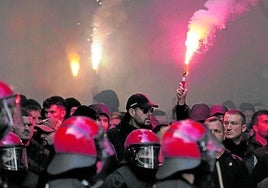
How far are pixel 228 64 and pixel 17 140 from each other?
8.60m

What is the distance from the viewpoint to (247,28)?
1336cm

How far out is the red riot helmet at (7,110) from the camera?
421 centimetres

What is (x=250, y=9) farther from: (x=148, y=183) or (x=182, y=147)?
(x=182, y=147)

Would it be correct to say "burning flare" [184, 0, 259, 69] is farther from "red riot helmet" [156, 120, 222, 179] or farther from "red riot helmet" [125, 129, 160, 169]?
"red riot helmet" [156, 120, 222, 179]

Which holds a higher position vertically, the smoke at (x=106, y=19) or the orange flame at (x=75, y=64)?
the smoke at (x=106, y=19)

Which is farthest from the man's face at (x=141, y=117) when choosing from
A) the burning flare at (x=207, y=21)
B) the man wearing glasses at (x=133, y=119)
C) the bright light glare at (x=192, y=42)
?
the bright light glare at (x=192, y=42)

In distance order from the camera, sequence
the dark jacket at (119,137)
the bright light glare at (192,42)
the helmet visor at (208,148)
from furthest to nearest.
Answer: the bright light glare at (192,42), the dark jacket at (119,137), the helmet visor at (208,148)

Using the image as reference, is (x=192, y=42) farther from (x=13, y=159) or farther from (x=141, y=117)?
(x=13, y=159)

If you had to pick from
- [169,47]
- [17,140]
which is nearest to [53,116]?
[17,140]

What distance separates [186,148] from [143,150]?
3.73 feet

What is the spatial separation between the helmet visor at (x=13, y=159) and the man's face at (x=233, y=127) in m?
2.51

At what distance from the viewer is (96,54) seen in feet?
46.2

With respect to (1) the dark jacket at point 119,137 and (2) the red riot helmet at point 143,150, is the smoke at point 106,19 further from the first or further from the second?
(2) the red riot helmet at point 143,150

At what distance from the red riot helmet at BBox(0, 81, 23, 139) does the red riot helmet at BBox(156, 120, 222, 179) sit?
944 mm
